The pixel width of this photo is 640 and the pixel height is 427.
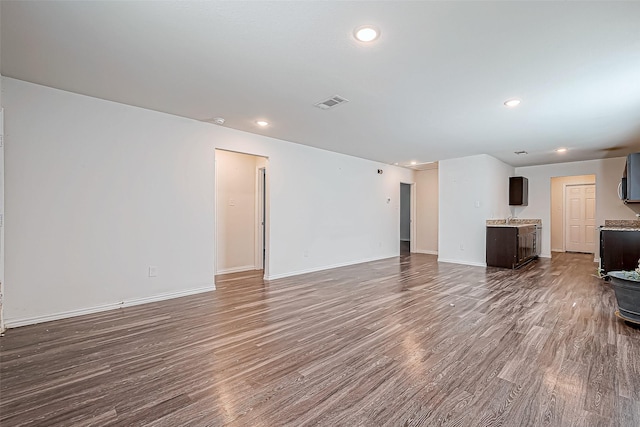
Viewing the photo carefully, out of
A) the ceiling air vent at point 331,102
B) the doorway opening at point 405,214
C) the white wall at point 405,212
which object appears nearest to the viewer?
the ceiling air vent at point 331,102

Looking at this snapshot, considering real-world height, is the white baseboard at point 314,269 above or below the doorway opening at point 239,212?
below

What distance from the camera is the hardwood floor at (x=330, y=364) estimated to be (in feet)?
5.68

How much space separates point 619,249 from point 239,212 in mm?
6908

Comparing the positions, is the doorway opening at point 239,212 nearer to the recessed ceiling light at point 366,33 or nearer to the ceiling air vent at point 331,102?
the ceiling air vent at point 331,102

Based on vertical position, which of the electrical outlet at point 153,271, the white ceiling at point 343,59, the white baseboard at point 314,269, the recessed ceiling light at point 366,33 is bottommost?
the white baseboard at point 314,269

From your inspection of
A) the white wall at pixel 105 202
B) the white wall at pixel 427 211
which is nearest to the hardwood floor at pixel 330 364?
the white wall at pixel 105 202

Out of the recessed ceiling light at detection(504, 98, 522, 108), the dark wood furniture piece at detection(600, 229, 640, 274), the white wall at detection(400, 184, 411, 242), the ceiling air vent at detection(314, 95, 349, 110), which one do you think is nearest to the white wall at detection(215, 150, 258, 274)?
the ceiling air vent at detection(314, 95, 349, 110)

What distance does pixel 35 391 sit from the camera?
1947 millimetres

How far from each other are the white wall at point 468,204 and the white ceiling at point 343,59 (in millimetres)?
2304

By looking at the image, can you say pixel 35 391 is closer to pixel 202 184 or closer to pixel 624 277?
pixel 202 184

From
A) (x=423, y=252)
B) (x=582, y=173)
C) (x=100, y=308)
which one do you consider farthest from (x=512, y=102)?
(x=423, y=252)

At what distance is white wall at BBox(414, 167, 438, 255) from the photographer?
8.55 m

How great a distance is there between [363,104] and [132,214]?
3172 mm

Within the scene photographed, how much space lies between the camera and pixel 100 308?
3486mm
